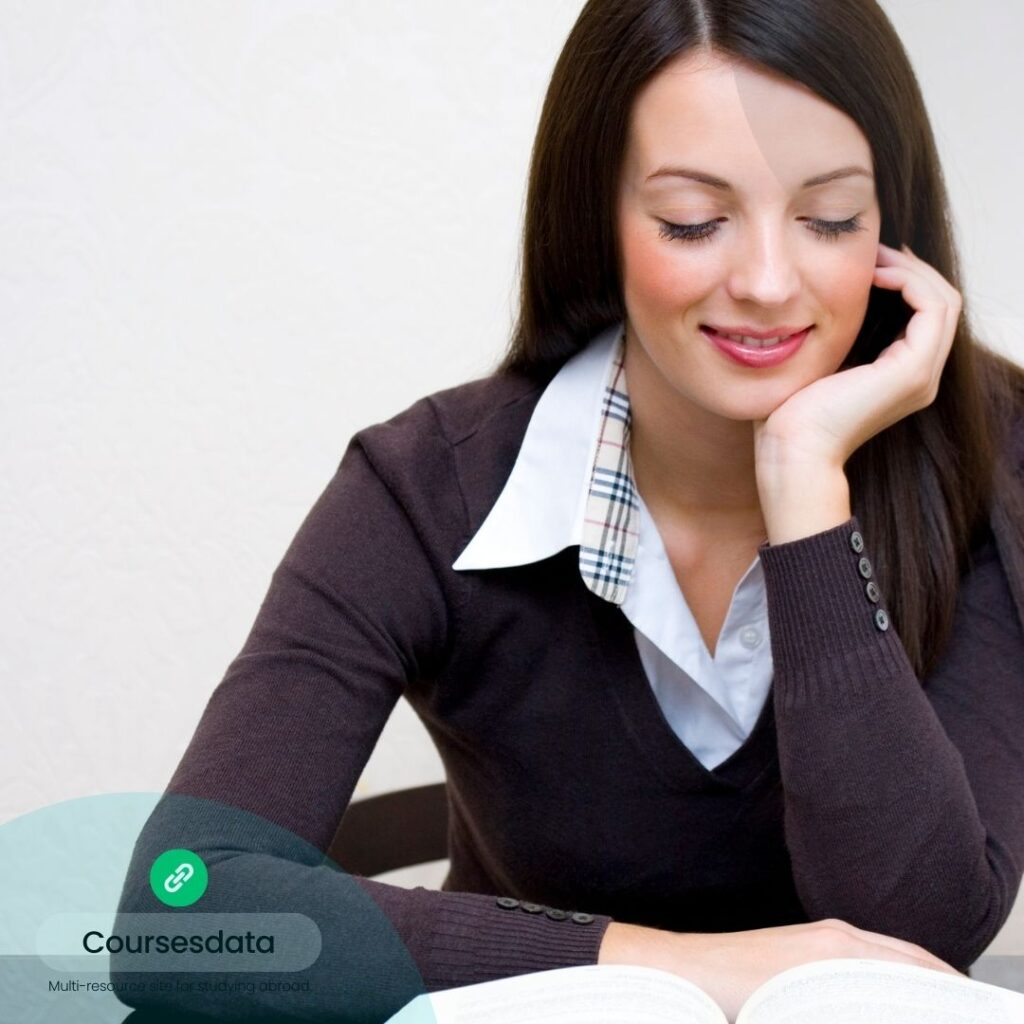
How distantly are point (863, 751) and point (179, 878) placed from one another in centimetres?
43

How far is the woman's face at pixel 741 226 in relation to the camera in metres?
0.83

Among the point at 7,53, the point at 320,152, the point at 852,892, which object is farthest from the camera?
the point at 320,152

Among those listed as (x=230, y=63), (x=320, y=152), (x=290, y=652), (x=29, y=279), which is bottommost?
(x=290, y=652)

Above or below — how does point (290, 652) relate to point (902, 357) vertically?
below

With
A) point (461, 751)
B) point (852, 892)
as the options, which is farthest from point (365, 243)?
point (852, 892)

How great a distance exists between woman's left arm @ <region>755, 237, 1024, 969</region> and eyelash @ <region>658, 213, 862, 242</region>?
0.13 m

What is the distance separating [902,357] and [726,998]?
20.5 inches

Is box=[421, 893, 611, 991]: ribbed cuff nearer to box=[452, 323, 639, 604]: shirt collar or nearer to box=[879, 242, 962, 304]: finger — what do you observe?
box=[452, 323, 639, 604]: shirt collar

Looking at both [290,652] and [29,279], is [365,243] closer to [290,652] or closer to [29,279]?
[29,279]

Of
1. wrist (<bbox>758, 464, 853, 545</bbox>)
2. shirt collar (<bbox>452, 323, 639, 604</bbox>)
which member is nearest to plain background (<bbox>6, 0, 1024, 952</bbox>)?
shirt collar (<bbox>452, 323, 639, 604</bbox>)

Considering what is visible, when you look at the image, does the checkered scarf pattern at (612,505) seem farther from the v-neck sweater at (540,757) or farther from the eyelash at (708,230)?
the eyelash at (708,230)

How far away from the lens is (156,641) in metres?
1.47

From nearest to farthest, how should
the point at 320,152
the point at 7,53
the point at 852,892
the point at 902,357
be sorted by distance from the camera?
the point at 852,892 < the point at 902,357 < the point at 7,53 < the point at 320,152

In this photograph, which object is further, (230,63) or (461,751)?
(230,63)
